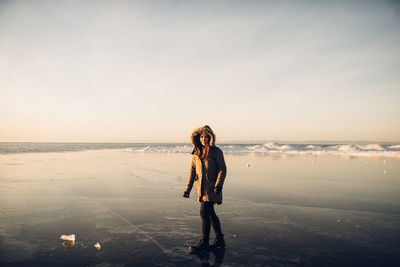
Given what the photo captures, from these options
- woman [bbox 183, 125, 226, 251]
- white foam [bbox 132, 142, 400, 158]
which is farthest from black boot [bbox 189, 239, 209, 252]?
white foam [bbox 132, 142, 400, 158]

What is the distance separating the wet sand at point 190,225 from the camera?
4.14 metres

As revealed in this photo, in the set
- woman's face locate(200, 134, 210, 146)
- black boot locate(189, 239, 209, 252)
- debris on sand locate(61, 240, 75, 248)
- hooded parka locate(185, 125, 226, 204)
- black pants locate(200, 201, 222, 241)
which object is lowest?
debris on sand locate(61, 240, 75, 248)

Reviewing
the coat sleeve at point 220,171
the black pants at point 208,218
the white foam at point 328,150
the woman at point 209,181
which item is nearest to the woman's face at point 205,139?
the woman at point 209,181

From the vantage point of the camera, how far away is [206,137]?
4.77 m

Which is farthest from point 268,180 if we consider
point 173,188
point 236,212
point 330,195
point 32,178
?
point 32,178

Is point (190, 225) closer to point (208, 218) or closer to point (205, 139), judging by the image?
point (208, 218)

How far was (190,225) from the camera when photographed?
228 inches

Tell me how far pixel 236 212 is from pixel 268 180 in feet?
18.3

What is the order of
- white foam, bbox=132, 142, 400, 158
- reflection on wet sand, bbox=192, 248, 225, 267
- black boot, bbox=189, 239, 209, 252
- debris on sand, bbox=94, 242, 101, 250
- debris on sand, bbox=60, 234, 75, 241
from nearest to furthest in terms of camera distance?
reflection on wet sand, bbox=192, 248, 225, 267, black boot, bbox=189, 239, 209, 252, debris on sand, bbox=94, 242, 101, 250, debris on sand, bbox=60, 234, 75, 241, white foam, bbox=132, 142, 400, 158

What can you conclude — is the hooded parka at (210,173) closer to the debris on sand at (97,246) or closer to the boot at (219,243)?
the boot at (219,243)

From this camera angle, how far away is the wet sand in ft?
13.6

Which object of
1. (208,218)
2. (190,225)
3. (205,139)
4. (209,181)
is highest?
(205,139)

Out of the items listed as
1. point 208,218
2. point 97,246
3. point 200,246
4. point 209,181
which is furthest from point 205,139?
point 97,246

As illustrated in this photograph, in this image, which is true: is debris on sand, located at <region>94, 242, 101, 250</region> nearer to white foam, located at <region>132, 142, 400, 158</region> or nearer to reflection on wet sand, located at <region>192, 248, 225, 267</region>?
reflection on wet sand, located at <region>192, 248, 225, 267</region>
